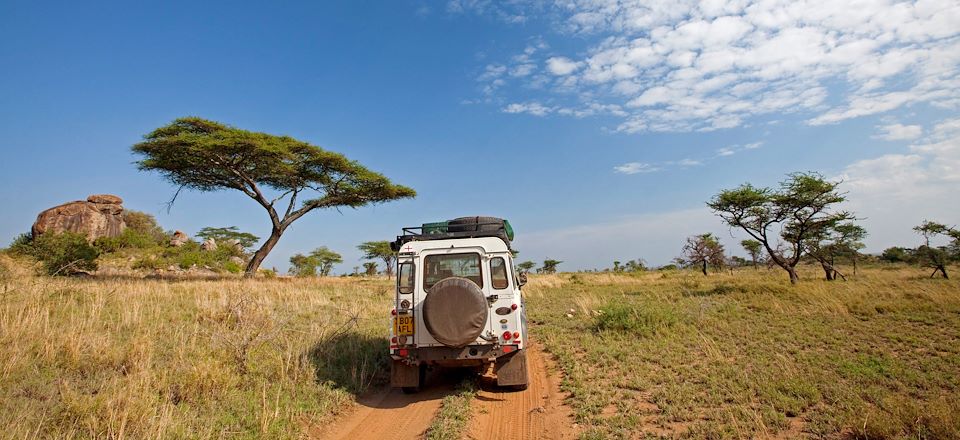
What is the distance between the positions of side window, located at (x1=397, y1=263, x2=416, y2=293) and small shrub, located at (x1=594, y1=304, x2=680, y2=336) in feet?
19.3

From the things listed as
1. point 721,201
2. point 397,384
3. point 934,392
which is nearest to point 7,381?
point 397,384

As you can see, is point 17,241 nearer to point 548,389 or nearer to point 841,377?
point 548,389

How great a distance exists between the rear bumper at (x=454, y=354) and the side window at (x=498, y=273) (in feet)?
3.07

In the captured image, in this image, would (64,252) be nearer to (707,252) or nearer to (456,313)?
(456,313)

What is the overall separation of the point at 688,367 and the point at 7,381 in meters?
9.32

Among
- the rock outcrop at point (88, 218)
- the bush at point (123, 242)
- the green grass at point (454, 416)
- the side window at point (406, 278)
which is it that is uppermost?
the rock outcrop at point (88, 218)

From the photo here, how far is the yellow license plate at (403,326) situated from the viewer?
616 cm

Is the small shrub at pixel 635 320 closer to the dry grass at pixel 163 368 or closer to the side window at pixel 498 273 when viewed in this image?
the side window at pixel 498 273

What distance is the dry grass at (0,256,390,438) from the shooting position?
13.5 feet

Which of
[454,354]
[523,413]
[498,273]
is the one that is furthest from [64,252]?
[523,413]

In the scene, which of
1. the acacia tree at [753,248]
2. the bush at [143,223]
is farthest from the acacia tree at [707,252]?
the bush at [143,223]

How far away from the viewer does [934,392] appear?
524 cm

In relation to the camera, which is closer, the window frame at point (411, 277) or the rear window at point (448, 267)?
the window frame at point (411, 277)

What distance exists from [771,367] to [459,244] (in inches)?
213
